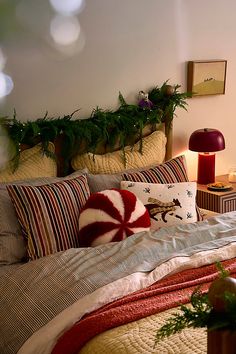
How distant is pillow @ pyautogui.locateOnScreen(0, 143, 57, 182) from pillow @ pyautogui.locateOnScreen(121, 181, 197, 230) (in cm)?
41

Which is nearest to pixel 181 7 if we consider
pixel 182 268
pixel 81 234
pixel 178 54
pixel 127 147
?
pixel 178 54

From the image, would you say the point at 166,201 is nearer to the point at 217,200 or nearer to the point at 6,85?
the point at 217,200

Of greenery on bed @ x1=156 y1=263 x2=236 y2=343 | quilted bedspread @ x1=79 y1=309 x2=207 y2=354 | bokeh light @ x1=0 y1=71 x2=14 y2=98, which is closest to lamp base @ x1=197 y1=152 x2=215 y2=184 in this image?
bokeh light @ x1=0 y1=71 x2=14 y2=98

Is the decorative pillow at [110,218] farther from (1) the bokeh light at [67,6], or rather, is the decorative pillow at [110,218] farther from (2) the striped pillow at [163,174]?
→ (1) the bokeh light at [67,6]

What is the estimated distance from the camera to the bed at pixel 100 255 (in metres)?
1.52

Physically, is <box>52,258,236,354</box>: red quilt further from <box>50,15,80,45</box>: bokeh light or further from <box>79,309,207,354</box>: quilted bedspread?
<box>50,15,80,45</box>: bokeh light

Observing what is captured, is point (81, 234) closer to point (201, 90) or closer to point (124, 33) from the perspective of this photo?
point (124, 33)

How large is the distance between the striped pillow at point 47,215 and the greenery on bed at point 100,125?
36 centimetres

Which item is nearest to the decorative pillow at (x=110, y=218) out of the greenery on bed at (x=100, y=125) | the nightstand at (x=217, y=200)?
the greenery on bed at (x=100, y=125)

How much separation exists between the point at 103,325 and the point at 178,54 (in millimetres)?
2191

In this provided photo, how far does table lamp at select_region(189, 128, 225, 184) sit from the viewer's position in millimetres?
3168

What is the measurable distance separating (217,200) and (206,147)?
1.16 feet

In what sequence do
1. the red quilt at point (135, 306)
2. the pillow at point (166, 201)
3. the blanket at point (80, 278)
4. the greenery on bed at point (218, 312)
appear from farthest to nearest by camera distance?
the pillow at point (166, 201), the blanket at point (80, 278), the red quilt at point (135, 306), the greenery on bed at point (218, 312)

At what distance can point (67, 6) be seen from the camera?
276cm
